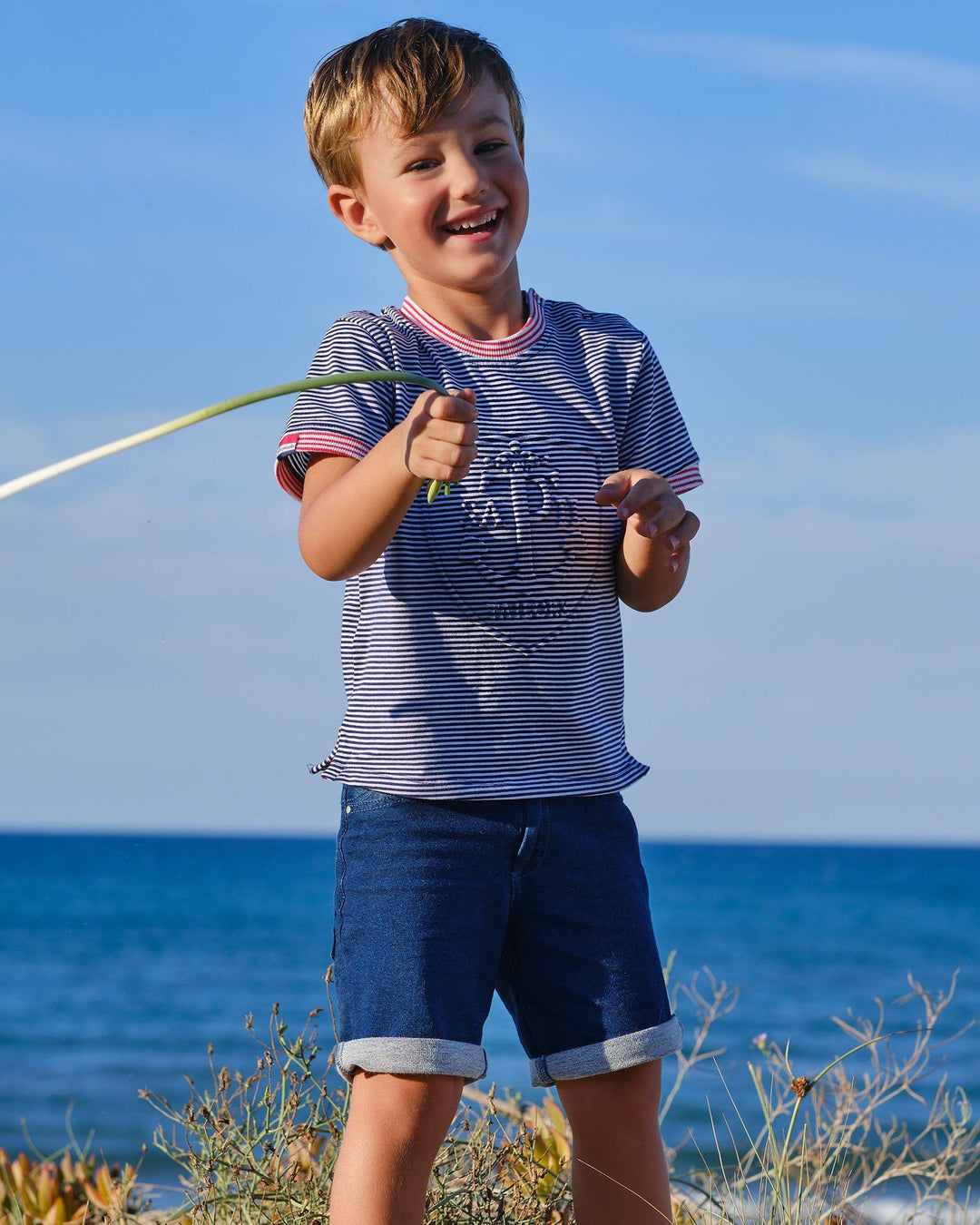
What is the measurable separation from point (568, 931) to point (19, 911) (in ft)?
126

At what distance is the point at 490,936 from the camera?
172 centimetres

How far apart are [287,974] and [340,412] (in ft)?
77.6

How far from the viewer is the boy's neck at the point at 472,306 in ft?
6.24

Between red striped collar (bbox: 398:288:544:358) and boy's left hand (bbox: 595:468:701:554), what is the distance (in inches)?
11.8

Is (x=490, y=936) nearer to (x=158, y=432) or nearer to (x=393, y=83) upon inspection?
(x=158, y=432)

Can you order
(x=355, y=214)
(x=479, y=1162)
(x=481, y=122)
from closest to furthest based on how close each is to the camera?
(x=481, y=122) < (x=355, y=214) < (x=479, y=1162)

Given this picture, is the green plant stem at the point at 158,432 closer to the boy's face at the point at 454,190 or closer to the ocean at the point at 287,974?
the boy's face at the point at 454,190

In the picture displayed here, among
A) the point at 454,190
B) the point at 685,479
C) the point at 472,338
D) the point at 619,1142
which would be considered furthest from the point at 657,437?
the point at 619,1142

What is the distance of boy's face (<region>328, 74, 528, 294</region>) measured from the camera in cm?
181

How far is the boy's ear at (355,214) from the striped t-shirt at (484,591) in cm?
11

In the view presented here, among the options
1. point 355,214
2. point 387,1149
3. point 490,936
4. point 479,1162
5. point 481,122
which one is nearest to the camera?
point 387,1149

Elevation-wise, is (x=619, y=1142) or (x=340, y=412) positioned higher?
(x=340, y=412)

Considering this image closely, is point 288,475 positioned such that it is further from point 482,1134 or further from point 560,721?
point 482,1134

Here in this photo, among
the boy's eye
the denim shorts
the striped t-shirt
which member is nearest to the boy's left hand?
the striped t-shirt
